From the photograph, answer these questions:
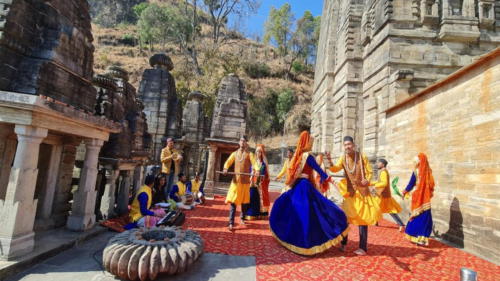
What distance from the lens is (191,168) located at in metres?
14.8

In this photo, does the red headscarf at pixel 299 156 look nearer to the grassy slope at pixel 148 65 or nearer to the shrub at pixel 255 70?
the grassy slope at pixel 148 65

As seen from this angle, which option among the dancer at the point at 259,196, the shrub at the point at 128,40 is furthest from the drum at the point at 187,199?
the shrub at the point at 128,40

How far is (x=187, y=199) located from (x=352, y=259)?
16.6 ft

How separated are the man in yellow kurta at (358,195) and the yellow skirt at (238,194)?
209 cm

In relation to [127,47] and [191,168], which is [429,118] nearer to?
[191,168]

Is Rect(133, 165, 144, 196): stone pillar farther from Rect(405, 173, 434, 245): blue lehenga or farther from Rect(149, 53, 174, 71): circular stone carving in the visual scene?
Rect(149, 53, 174, 71): circular stone carving

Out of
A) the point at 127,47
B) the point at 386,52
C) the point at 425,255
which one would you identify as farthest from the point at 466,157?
the point at 127,47

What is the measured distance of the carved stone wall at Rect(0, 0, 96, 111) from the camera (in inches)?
140

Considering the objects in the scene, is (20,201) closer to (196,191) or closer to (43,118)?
(43,118)

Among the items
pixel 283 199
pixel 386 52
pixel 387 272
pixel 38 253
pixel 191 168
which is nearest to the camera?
pixel 38 253

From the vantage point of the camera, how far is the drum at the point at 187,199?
23.9ft

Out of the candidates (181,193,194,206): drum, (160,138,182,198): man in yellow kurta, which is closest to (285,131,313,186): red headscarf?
(181,193,194,206): drum

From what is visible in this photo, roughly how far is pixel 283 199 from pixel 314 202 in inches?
22.8

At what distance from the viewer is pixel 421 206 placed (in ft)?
16.3
